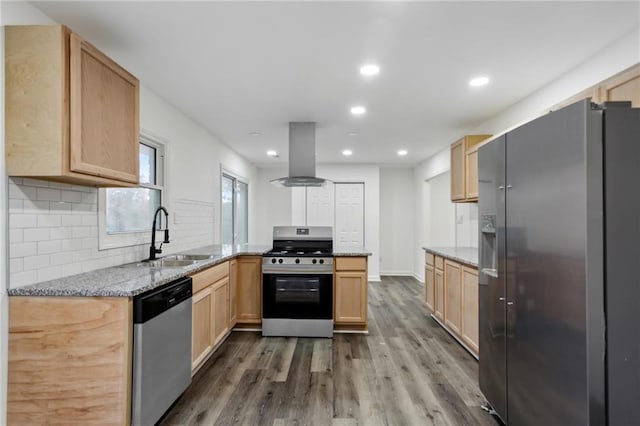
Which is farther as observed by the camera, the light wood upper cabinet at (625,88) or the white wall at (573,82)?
the white wall at (573,82)

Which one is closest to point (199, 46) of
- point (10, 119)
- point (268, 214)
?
point (10, 119)

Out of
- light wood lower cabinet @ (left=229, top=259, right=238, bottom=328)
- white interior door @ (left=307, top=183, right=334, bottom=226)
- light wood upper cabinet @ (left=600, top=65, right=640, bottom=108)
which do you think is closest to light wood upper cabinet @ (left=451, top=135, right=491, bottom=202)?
light wood upper cabinet @ (left=600, top=65, right=640, bottom=108)

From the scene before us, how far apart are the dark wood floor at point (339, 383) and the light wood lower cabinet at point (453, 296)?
0.19m

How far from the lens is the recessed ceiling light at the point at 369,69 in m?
2.55

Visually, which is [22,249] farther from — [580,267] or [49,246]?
[580,267]

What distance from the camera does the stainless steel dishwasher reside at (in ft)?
6.06

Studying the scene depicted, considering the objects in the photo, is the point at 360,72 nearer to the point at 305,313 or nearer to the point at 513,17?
the point at 513,17

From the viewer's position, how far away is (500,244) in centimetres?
203

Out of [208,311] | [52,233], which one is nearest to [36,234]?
[52,233]

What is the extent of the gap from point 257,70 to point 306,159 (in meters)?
1.65

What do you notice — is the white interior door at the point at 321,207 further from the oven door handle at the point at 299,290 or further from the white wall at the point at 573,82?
the oven door handle at the point at 299,290

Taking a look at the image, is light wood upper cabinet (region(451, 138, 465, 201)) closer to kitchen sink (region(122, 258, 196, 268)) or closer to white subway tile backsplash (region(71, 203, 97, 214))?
kitchen sink (region(122, 258, 196, 268))

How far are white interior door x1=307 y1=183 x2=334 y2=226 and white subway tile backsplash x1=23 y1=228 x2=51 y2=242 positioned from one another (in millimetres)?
5323

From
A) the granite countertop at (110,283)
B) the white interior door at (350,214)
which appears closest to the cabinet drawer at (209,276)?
the granite countertop at (110,283)
